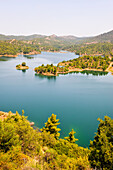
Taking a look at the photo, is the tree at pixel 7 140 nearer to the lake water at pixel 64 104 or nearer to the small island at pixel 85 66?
the lake water at pixel 64 104

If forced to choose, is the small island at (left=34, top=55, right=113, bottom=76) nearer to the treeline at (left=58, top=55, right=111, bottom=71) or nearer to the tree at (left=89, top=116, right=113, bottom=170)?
the treeline at (left=58, top=55, right=111, bottom=71)

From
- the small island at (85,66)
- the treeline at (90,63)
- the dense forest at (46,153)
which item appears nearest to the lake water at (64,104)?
the dense forest at (46,153)

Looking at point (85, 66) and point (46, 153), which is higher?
point (85, 66)

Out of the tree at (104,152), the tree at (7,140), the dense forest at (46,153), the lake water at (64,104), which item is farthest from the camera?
the lake water at (64,104)

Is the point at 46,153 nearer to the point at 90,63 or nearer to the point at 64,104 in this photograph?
the point at 64,104

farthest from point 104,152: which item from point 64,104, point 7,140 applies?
point 64,104

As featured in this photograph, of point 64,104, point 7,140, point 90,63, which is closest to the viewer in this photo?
point 7,140

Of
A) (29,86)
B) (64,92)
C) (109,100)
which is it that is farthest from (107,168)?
(29,86)

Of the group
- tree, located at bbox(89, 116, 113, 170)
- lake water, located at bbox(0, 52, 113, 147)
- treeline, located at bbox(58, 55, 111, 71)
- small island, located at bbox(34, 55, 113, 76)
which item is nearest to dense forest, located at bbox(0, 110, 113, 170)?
tree, located at bbox(89, 116, 113, 170)

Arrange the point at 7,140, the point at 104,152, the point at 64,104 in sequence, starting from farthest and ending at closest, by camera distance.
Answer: the point at 64,104 < the point at 7,140 < the point at 104,152

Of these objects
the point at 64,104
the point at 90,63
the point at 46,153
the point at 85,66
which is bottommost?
the point at 64,104

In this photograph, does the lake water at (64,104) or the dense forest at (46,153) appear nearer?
the dense forest at (46,153)

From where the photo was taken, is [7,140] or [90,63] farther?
[90,63]

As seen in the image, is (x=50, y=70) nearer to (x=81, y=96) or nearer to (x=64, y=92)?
(x=64, y=92)
